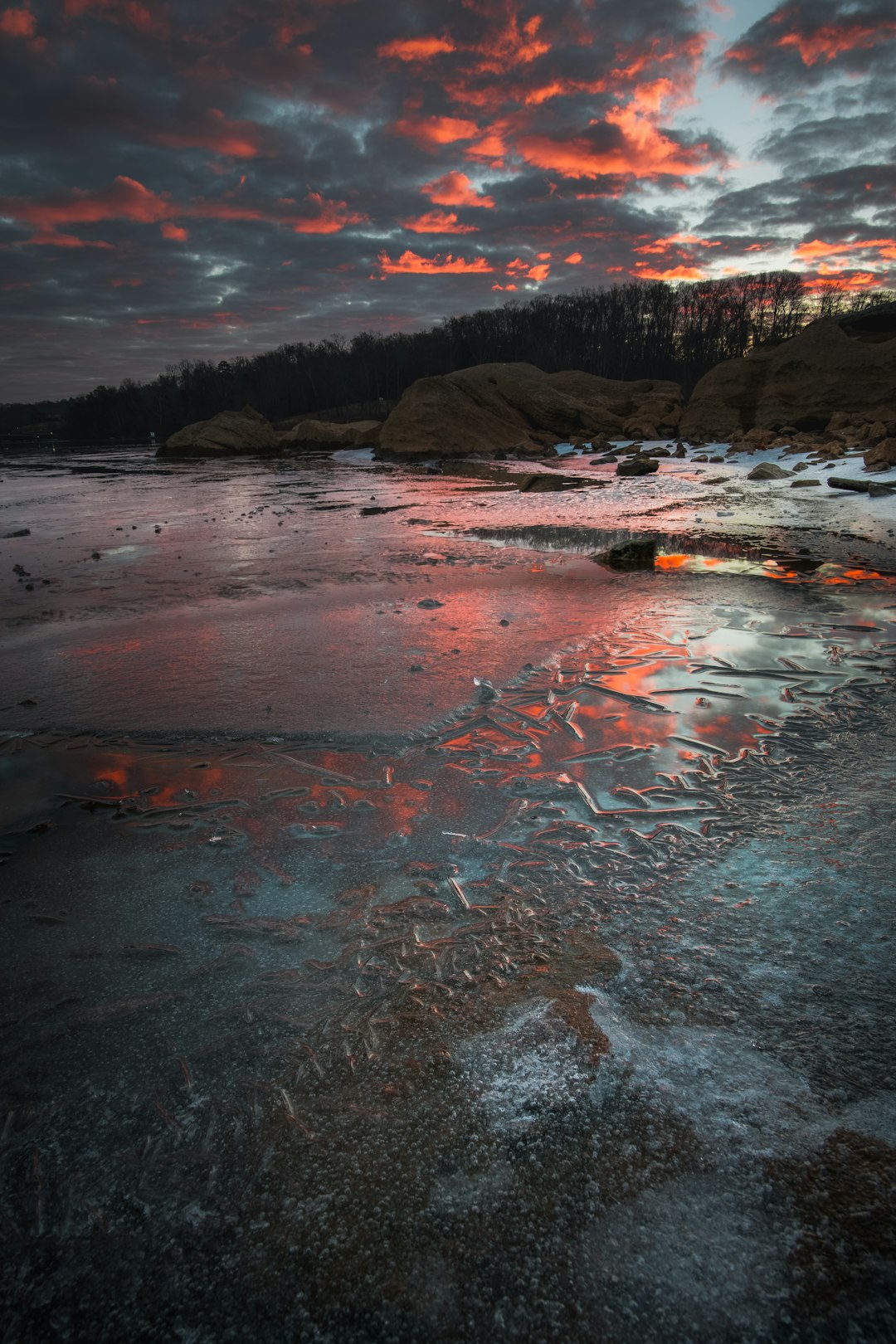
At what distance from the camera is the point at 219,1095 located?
149 cm

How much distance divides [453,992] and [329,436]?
34.2m

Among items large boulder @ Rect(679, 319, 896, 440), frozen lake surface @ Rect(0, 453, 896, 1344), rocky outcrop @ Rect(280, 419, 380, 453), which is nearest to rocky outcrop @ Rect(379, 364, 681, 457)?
large boulder @ Rect(679, 319, 896, 440)

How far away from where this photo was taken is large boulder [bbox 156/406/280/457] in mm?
32844

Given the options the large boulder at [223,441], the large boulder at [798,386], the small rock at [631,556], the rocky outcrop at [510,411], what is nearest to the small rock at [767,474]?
the large boulder at [798,386]

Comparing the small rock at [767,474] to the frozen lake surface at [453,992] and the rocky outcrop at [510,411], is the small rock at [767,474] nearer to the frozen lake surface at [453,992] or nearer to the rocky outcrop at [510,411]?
the frozen lake surface at [453,992]

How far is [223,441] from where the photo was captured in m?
33.1

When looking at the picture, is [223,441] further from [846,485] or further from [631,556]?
[631,556]

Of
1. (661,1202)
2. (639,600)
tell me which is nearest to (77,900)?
(661,1202)

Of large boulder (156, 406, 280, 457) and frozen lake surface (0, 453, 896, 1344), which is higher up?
large boulder (156, 406, 280, 457)

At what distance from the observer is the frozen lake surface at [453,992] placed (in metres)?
1.15

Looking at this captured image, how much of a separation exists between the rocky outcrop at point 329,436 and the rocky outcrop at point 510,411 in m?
3.25

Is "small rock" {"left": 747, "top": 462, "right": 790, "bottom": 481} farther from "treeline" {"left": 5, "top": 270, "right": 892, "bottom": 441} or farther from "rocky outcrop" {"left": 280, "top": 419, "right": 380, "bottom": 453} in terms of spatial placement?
"treeline" {"left": 5, "top": 270, "right": 892, "bottom": 441}

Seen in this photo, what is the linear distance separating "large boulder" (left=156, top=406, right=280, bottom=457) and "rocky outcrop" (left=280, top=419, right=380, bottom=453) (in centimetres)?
107

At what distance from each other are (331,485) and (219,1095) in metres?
16.4
